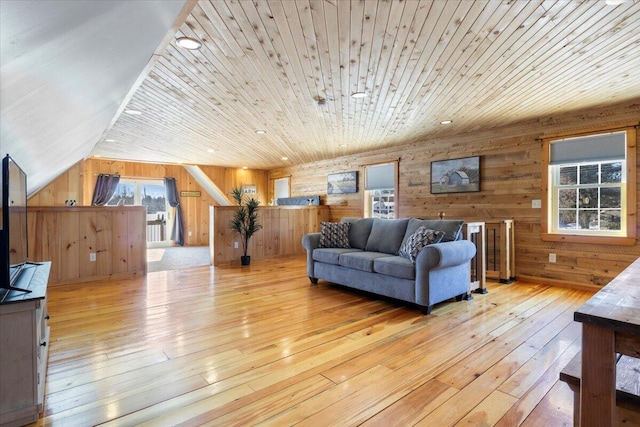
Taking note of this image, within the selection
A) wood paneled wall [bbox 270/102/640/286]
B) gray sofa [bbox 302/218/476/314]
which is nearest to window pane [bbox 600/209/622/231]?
wood paneled wall [bbox 270/102/640/286]

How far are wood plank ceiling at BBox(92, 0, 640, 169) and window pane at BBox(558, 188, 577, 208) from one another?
1.09m

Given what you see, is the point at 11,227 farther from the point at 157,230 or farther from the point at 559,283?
the point at 157,230

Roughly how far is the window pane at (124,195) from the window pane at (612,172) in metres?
9.64

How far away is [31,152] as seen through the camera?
2744 millimetres

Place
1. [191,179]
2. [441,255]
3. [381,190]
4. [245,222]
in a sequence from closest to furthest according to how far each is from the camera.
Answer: [441,255] < [245,222] < [381,190] < [191,179]

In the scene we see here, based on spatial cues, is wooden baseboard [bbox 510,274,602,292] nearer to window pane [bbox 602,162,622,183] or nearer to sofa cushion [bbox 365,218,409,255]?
window pane [bbox 602,162,622,183]

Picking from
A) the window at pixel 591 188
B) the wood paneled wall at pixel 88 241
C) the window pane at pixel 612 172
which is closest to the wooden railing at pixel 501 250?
the window at pixel 591 188

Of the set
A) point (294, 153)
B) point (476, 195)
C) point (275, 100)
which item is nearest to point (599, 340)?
point (275, 100)

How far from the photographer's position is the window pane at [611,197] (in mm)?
3914

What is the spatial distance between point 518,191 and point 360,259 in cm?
271

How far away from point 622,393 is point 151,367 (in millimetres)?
2545

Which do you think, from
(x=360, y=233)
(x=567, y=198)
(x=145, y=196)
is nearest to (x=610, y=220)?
(x=567, y=198)

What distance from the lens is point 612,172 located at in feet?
13.0

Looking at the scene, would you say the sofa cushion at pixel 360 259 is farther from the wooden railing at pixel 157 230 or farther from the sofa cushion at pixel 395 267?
the wooden railing at pixel 157 230
